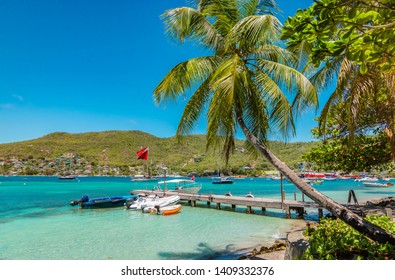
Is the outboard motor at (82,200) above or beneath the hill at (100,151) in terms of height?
beneath

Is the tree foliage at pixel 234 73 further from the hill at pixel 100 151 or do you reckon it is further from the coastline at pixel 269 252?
the hill at pixel 100 151

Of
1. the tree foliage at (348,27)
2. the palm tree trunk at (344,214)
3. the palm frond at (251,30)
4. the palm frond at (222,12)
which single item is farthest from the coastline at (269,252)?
the tree foliage at (348,27)

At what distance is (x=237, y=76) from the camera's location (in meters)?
4.65

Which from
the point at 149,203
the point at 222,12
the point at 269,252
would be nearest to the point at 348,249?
the point at 269,252

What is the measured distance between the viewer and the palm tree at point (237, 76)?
469 centimetres

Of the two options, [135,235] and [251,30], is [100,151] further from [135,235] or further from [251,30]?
[251,30]

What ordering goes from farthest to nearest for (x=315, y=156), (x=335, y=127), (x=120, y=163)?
(x=120, y=163), (x=315, y=156), (x=335, y=127)

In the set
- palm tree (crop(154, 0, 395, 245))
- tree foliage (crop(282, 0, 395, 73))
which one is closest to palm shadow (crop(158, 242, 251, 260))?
palm tree (crop(154, 0, 395, 245))

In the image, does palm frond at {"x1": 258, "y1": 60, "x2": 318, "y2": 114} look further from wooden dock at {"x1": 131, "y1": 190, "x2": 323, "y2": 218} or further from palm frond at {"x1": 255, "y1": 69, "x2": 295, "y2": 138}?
wooden dock at {"x1": 131, "y1": 190, "x2": 323, "y2": 218}

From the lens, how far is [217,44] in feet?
18.6

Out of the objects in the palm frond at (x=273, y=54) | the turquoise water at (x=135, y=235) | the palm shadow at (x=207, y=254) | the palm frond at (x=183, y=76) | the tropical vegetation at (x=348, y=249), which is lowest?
the turquoise water at (x=135, y=235)
